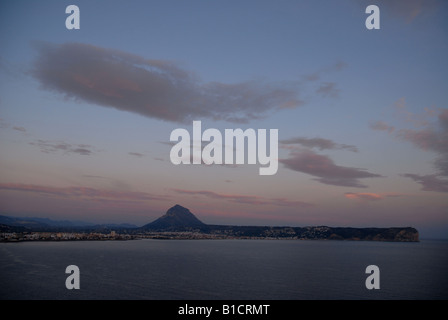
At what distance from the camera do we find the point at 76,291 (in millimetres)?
62469

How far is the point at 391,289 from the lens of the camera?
69688mm
